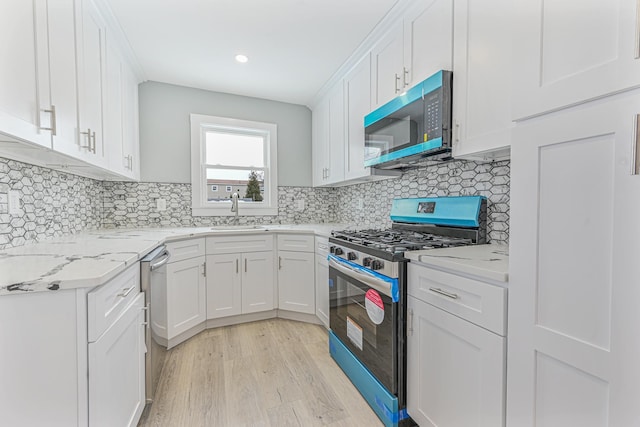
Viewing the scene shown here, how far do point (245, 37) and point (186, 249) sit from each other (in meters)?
1.77

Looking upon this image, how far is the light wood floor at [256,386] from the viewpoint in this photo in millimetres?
1492

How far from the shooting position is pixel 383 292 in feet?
4.67

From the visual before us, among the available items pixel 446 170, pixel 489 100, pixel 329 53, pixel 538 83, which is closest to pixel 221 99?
pixel 329 53

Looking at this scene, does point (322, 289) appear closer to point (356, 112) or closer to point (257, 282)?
point (257, 282)

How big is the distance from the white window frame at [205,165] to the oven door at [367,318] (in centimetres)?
162

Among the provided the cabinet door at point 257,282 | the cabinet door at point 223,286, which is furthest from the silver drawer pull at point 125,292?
the cabinet door at point 257,282

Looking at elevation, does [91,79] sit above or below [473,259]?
above

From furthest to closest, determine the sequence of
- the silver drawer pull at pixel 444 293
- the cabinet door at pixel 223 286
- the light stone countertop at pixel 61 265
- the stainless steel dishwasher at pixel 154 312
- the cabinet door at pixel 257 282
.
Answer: the cabinet door at pixel 257 282, the cabinet door at pixel 223 286, the stainless steel dishwasher at pixel 154 312, the silver drawer pull at pixel 444 293, the light stone countertop at pixel 61 265

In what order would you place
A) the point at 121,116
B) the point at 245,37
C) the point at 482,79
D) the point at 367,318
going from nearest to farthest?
the point at 482,79 < the point at 367,318 < the point at 245,37 < the point at 121,116

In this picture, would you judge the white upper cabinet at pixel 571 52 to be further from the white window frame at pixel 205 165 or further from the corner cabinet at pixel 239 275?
the white window frame at pixel 205 165

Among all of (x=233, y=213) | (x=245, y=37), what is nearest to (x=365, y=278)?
(x=245, y=37)

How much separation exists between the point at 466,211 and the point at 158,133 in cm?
303

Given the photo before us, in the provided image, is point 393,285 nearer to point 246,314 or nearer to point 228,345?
point 228,345

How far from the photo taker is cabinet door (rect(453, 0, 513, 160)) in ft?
4.08
